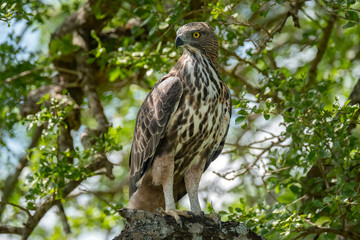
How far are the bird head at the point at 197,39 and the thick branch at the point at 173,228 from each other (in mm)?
1487

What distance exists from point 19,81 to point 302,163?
361 cm

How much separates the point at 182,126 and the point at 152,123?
0.28 m

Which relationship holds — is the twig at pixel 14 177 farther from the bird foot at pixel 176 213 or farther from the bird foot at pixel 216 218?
the bird foot at pixel 216 218

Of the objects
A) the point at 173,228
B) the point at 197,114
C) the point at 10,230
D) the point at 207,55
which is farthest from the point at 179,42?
the point at 10,230

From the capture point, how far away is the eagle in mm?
4199

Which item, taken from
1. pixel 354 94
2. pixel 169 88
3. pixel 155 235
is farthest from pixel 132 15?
pixel 155 235

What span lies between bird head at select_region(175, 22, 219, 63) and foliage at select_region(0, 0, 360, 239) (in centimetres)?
28

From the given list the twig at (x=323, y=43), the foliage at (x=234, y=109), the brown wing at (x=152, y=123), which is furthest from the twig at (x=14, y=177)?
the twig at (x=323, y=43)

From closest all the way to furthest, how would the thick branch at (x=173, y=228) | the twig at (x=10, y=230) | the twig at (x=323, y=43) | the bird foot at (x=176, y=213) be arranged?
A: 1. the thick branch at (x=173, y=228)
2. the bird foot at (x=176, y=213)
3. the twig at (x=10, y=230)
4. the twig at (x=323, y=43)

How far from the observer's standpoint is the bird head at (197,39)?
4.48 meters

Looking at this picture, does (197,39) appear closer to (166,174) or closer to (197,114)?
(197,114)

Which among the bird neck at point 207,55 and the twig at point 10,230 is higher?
the bird neck at point 207,55

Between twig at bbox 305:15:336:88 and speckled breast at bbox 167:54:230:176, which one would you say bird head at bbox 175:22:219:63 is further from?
twig at bbox 305:15:336:88

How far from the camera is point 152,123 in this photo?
4316mm
